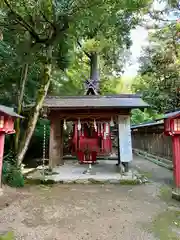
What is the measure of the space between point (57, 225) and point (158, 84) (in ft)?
40.4

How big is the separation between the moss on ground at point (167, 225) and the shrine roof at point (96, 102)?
14.4ft

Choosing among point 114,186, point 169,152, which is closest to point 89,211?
point 114,186

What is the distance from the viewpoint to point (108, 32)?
14.8m

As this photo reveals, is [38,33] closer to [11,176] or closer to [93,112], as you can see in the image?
[93,112]

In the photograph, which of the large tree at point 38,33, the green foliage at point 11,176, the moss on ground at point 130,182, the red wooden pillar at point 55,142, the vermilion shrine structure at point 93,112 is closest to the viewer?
the green foliage at point 11,176

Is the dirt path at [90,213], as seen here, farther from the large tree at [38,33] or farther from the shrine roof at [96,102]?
→ the shrine roof at [96,102]

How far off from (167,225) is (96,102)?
587cm

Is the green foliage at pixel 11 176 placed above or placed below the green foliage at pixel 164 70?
below

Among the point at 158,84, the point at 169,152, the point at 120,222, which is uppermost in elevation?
the point at 158,84

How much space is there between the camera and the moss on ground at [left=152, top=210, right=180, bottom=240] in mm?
3834

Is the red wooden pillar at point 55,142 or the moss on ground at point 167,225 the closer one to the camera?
the moss on ground at point 167,225

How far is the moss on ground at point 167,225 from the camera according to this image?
383 cm

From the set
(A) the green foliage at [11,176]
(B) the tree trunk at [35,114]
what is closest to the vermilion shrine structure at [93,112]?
(B) the tree trunk at [35,114]

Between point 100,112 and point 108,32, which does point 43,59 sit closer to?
point 100,112
